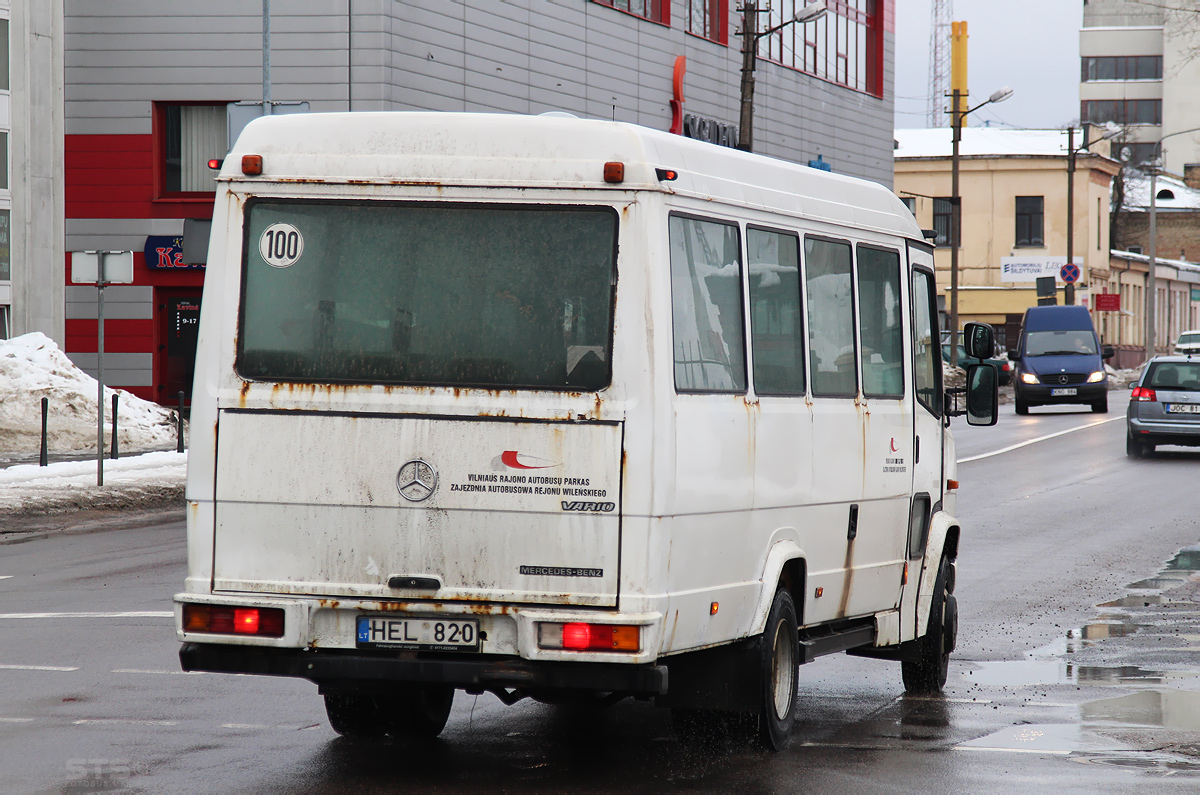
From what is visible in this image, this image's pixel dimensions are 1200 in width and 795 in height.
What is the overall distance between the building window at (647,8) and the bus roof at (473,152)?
108 ft

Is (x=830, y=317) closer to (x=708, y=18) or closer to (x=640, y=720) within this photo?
(x=640, y=720)

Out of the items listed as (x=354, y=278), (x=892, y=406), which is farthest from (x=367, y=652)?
(x=892, y=406)

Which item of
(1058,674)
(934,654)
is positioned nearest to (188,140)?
(1058,674)

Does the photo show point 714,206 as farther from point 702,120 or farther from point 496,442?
point 702,120

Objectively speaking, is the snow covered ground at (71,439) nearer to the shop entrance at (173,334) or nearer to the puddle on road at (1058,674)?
the shop entrance at (173,334)

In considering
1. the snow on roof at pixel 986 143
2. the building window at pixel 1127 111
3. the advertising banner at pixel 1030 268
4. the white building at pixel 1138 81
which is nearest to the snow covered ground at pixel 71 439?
the advertising banner at pixel 1030 268

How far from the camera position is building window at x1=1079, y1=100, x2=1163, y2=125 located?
399 feet

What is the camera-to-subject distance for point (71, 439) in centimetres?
2508

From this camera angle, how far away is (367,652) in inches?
246

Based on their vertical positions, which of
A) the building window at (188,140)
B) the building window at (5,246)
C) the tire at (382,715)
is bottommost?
the tire at (382,715)

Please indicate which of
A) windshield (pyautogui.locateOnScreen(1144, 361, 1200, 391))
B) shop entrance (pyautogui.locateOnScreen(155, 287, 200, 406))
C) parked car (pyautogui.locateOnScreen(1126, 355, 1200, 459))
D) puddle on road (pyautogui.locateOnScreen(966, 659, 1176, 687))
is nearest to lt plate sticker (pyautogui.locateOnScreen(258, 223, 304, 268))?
puddle on road (pyautogui.locateOnScreen(966, 659, 1176, 687))

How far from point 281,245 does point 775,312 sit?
2.05 m

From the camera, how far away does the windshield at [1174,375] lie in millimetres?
26406

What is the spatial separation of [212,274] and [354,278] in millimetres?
604
